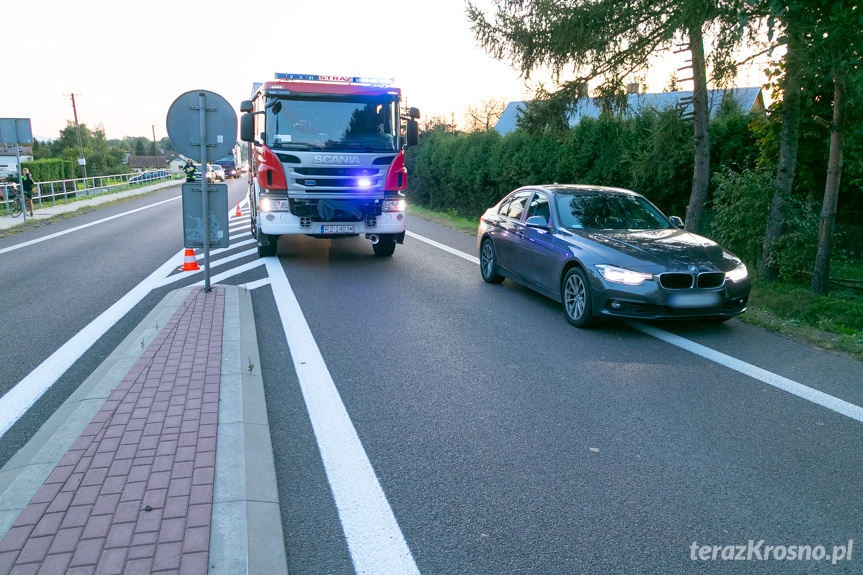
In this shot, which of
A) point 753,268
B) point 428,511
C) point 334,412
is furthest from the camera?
point 753,268

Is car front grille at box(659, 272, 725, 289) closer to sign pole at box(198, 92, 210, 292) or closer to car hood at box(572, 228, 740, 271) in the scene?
car hood at box(572, 228, 740, 271)

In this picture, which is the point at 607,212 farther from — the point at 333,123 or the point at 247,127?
the point at 247,127

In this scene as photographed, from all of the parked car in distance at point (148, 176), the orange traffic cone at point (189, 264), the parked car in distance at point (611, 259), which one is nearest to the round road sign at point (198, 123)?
the orange traffic cone at point (189, 264)

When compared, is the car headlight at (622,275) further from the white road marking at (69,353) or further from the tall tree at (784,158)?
the white road marking at (69,353)

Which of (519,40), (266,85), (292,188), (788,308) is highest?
(519,40)

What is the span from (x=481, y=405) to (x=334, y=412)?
1121mm

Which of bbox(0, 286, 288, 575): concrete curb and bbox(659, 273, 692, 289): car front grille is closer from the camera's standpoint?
bbox(0, 286, 288, 575): concrete curb

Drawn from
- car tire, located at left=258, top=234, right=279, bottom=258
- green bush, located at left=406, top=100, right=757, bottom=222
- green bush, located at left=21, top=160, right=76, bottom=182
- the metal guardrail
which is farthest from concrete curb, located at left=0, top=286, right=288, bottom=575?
green bush, located at left=21, top=160, right=76, bottom=182

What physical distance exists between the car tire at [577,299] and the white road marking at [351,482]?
2.98 m

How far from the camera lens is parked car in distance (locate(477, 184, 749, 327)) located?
702cm

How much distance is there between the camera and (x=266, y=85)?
11.5 metres

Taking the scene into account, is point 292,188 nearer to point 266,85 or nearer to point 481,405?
point 266,85

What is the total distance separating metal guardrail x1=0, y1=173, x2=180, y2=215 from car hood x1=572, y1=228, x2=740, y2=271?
21638 millimetres

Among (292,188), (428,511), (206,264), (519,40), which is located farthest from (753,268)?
(428,511)
